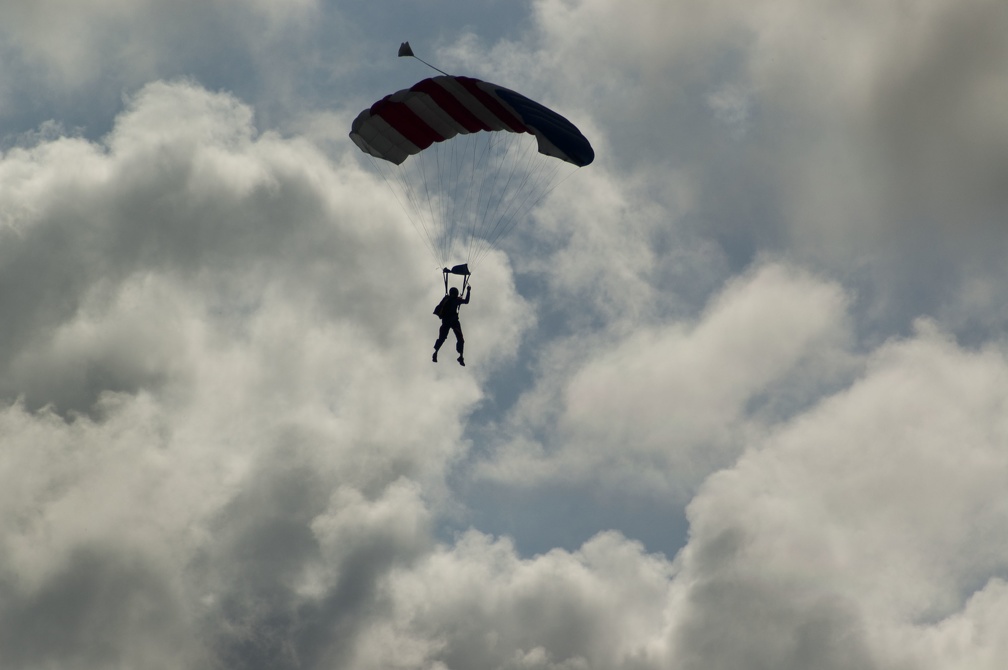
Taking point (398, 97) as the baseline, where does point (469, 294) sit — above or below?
below

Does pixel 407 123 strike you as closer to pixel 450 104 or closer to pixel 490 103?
pixel 450 104

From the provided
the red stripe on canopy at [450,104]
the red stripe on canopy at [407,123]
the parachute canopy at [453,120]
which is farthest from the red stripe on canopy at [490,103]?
the red stripe on canopy at [407,123]

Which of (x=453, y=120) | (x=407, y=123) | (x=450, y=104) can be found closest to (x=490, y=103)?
(x=450, y=104)

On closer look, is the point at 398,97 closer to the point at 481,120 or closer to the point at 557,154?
the point at 481,120

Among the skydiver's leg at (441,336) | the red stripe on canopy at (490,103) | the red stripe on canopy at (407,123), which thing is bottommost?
the skydiver's leg at (441,336)

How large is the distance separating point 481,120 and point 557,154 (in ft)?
11.3

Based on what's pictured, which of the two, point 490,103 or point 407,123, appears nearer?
point 490,103

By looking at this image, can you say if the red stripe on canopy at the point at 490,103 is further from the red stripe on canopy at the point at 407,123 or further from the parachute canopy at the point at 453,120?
the red stripe on canopy at the point at 407,123

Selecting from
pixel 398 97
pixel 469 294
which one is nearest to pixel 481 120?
pixel 398 97

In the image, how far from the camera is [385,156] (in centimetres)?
5241

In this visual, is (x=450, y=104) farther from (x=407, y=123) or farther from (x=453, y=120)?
(x=407, y=123)

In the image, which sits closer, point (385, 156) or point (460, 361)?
point (460, 361)

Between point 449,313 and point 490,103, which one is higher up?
point 490,103

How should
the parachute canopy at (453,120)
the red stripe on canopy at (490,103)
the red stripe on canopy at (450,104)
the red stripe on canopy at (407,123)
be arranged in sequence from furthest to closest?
the red stripe on canopy at (407,123) < the red stripe on canopy at (450,104) < the red stripe on canopy at (490,103) < the parachute canopy at (453,120)
